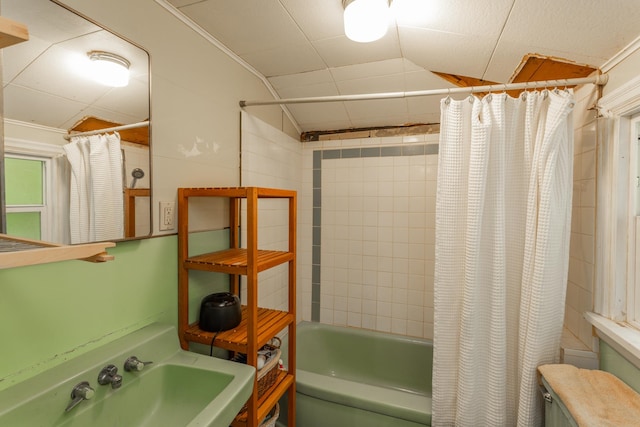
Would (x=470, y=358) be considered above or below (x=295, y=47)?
below

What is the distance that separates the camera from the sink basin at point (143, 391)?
76cm

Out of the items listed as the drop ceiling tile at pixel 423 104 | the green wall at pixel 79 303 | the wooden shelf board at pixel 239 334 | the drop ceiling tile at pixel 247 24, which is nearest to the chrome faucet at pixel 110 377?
the green wall at pixel 79 303

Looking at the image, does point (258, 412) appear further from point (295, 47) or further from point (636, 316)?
point (295, 47)

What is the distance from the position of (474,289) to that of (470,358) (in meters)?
0.31

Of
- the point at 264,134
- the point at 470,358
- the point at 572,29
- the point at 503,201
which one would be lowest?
the point at 470,358

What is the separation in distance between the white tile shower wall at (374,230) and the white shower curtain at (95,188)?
1651mm

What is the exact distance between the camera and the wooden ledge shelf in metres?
0.48

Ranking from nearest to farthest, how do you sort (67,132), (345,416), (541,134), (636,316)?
(67,132)
(636,316)
(541,134)
(345,416)

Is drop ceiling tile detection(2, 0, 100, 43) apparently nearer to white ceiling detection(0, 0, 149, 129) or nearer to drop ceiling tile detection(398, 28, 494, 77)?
white ceiling detection(0, 0, 149, 129)

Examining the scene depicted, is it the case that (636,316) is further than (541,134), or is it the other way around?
(541,134)

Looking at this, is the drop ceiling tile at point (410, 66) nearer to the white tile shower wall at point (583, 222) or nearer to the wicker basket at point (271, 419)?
the white tile shower wall at point (583, 222)

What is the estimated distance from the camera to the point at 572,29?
1.10m

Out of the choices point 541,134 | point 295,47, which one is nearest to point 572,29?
point 541,134

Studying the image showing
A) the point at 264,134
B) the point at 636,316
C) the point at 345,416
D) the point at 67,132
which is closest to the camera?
the point at 67,132
